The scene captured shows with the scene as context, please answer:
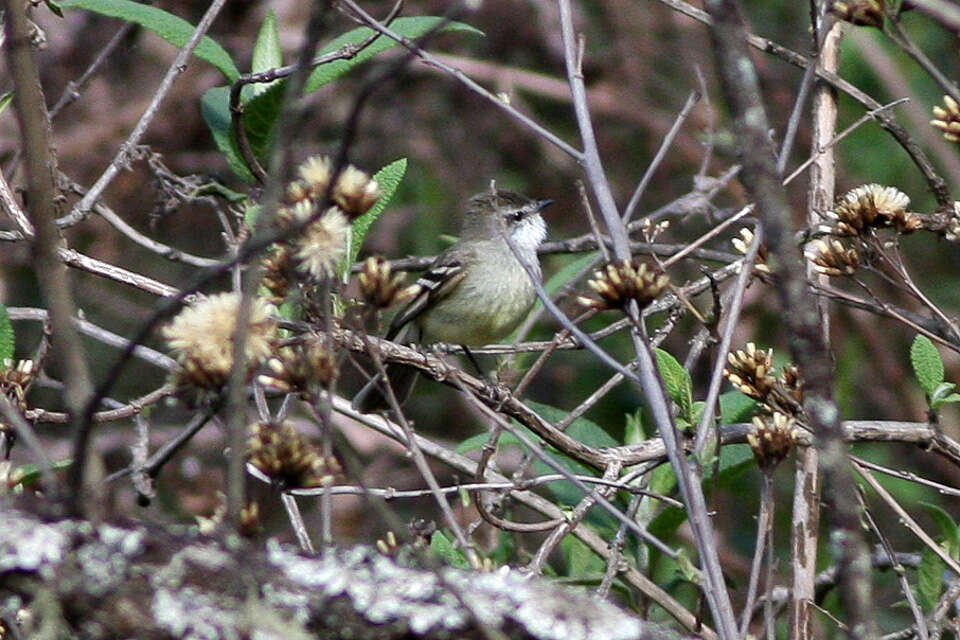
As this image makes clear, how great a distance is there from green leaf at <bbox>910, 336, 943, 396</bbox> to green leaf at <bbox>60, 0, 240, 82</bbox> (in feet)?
6.87

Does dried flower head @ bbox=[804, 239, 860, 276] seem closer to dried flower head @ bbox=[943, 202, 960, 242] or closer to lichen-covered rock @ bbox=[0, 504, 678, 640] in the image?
dried flower head @ bbox=[943, 202, 960, 242]

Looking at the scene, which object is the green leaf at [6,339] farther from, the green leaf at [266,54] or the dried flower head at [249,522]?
the dried flower head at [249,522]

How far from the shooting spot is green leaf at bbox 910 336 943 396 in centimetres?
327

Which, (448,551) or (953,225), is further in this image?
(448,551)

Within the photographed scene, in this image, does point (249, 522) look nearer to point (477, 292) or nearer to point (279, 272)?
point (279, 272)

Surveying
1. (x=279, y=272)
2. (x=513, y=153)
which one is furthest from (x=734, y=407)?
(x=513, y=153)

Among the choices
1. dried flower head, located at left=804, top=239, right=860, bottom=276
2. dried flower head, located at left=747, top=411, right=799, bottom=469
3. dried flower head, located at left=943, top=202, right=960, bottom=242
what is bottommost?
dried flower head, located at left=747, top=411, right=799, bottom=469

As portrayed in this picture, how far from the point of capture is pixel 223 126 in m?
4.17

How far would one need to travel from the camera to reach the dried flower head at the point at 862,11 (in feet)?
9.76

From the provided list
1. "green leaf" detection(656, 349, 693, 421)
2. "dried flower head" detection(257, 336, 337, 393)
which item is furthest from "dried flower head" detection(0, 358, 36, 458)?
"green leaf" detection(656, 349, 693, 421)

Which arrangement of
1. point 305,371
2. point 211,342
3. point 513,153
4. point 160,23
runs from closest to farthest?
point 211,342
point 305,371
point 160,23
point 513,153

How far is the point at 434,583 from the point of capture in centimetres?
195

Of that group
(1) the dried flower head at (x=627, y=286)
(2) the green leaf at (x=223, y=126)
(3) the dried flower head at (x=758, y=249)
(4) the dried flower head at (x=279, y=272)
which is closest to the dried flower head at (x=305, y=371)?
(4) the dried flower head at (x=279, y=272)

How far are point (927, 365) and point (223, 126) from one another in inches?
88.6
